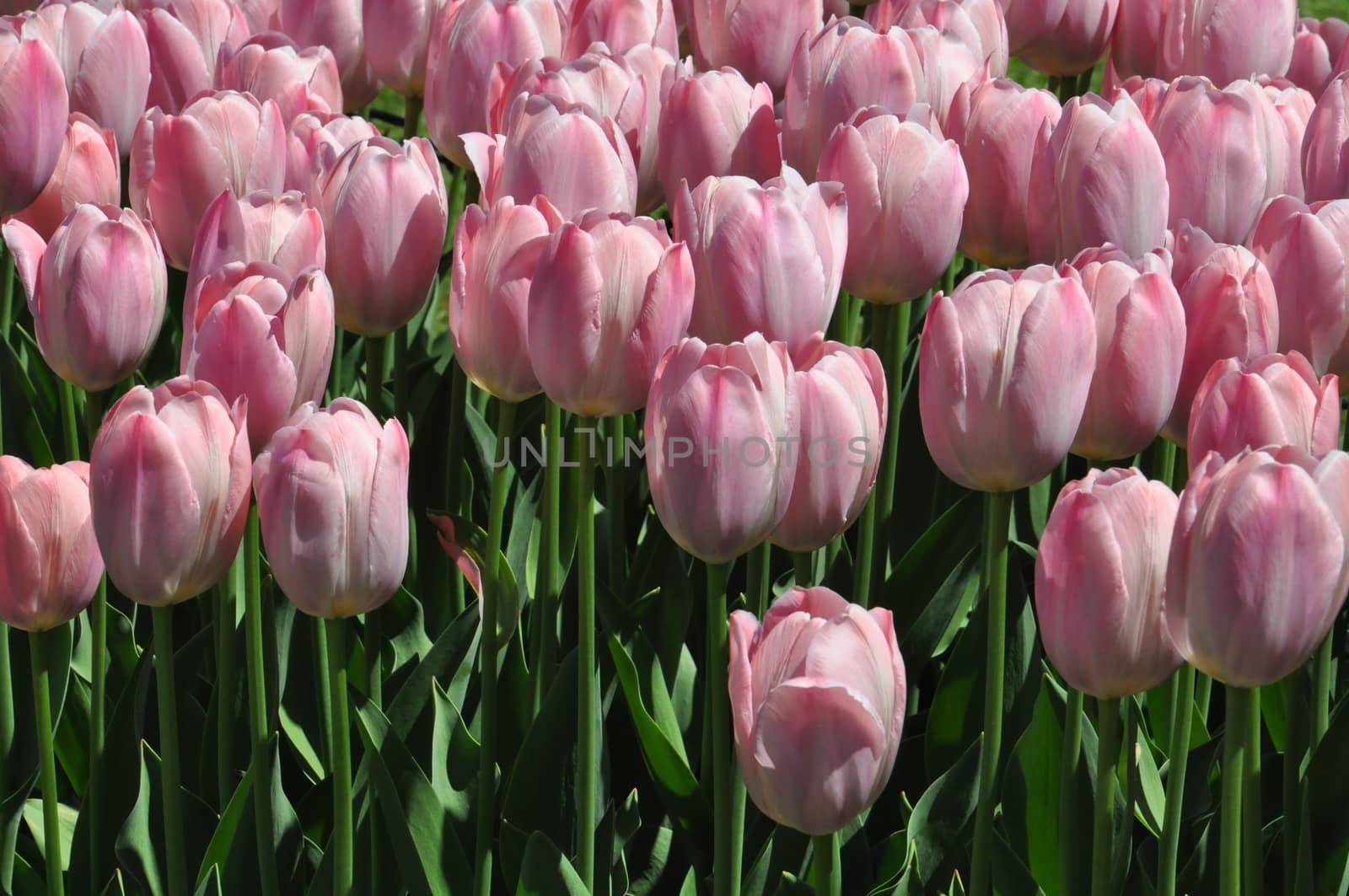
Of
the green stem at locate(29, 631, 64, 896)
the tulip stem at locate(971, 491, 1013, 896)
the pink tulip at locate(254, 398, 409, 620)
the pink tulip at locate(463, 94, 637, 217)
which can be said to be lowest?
the green stem at locate(29, 631, 64, 896)

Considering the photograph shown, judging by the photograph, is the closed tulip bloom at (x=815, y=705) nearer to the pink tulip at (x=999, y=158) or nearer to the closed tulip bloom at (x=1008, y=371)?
the closed tulip bloom at (x=1008, y=371)

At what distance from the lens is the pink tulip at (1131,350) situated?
89 centimetres

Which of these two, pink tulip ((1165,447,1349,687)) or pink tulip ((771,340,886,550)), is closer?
pink tulip ((1165,447,1349,687))

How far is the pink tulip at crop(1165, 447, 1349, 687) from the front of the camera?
2.32 ft

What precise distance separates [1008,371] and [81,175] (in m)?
0.78

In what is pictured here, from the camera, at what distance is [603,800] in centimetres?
116

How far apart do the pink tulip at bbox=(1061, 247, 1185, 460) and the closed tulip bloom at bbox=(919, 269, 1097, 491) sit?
0.02 metres

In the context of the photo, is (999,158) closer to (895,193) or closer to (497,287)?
(895,193)

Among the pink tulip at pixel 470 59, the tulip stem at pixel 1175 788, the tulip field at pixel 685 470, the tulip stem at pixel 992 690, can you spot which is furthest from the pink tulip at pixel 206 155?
the tulip stem at pixel 1175 788

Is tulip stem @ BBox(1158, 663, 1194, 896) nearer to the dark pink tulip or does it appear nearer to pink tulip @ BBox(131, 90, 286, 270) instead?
the dark pink tulip

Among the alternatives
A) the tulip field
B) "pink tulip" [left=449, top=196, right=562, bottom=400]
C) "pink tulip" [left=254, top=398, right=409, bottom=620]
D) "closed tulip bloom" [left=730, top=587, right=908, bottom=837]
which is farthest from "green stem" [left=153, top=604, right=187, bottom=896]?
"closed tulip bloom" [left=730, top=587, right=908, bottom=837]

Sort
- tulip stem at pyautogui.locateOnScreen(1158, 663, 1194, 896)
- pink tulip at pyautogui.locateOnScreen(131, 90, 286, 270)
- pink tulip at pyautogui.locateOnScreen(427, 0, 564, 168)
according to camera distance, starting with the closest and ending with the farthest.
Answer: tulip stem at pyautogui.locateOnScreen(1158, 663, 1194, 896) → pink tulip at pyautogui.locateOnScreen(131, 90, 286, 270) → pink tulip at pyautogui.locateOnScreen(427, 0, 564, 168)

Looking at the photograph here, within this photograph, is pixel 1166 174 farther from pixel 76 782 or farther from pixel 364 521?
pixel 76 782

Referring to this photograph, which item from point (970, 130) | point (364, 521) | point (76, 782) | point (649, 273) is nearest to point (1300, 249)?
point (970, 130)
